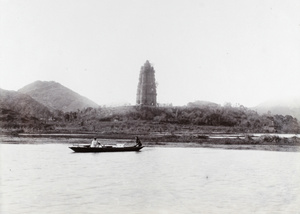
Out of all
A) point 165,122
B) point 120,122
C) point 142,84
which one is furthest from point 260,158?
point 142,84

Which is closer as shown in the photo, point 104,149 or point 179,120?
point 104,149

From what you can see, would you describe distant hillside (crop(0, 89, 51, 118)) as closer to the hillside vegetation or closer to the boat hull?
the hillside vegetation

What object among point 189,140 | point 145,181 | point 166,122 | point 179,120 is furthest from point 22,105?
point 145,181

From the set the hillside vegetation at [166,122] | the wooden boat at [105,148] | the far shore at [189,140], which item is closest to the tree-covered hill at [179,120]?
the hillside vegetation at [166,122]

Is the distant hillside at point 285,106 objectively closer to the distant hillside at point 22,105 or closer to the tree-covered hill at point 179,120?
the tree-covered hill at point 179,120

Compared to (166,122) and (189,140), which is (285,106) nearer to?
(189,140)

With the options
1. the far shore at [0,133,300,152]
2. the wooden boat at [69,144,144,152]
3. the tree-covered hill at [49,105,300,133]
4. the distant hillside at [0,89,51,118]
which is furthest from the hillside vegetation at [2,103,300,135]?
the wooden boat at [69,144,144,152]

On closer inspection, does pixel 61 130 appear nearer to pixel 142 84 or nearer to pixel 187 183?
pixel 187 183
